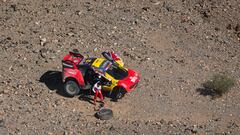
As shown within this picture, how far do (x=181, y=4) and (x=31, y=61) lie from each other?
330 inches

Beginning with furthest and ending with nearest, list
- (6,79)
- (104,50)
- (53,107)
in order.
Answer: (104,50) → (6,79) → (53,107)

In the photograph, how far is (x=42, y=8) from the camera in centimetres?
2600

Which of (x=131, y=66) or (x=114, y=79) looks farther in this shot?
(x=131, y=66)

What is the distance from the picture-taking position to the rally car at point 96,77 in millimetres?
20156

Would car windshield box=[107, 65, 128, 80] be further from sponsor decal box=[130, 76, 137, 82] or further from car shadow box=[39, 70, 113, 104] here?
car shadow box=[39, 70, 113, 104]

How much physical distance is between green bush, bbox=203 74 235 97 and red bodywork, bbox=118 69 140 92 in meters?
2.83

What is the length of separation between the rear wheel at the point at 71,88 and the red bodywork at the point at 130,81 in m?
1.64

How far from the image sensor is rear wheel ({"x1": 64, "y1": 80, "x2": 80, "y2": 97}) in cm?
2033

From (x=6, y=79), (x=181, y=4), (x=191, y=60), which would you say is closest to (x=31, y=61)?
(x=6, y=79)

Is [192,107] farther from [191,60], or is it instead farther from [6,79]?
[6,79]

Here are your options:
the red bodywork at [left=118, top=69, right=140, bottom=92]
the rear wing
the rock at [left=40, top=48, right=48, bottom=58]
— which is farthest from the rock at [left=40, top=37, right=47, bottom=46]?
the red bodywork at [left=118, top=69, right=140, bottom=92]

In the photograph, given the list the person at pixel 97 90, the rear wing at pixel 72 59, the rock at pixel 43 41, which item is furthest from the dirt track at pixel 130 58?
the rear wing at pixel 72 59

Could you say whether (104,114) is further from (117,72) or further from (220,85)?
(220,85)

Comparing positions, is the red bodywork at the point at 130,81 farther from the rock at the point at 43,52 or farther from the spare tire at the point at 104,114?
the rock at the point at 43,52
